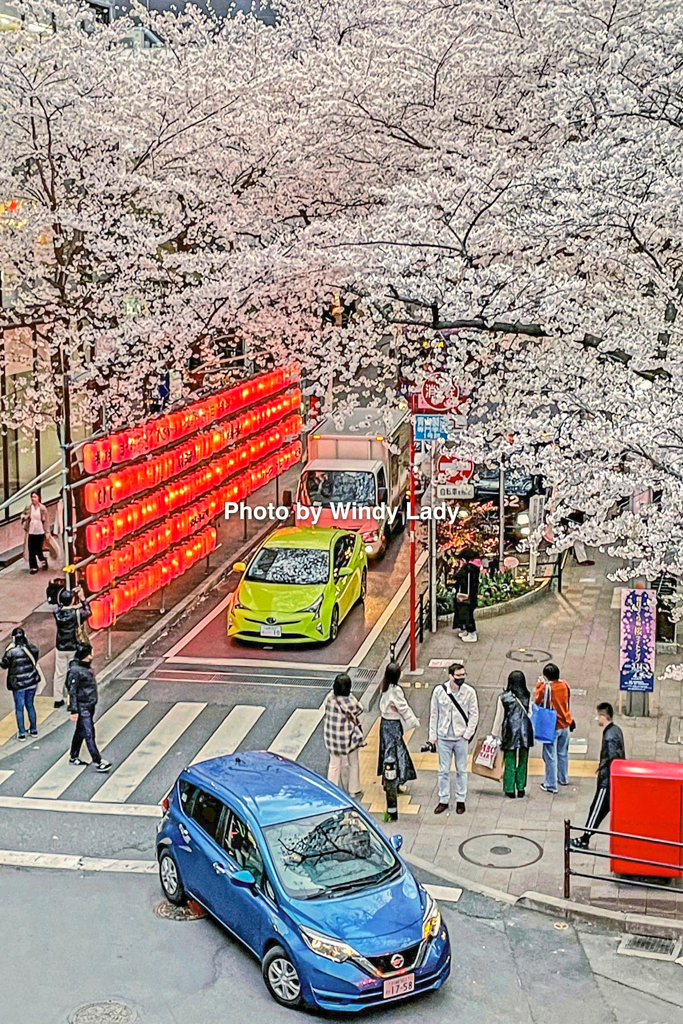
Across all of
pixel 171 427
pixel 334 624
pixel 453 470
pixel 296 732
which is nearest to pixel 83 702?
pixel 296 732

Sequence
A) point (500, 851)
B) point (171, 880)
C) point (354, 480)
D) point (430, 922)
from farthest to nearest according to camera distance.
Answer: point (354, 480) < point (500, 851) < point (171, 880) < point (430, 922)

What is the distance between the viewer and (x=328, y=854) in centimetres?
1104

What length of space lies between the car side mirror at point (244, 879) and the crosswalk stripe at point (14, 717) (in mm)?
7195

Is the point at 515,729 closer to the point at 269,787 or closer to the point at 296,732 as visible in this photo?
the point at 296,732

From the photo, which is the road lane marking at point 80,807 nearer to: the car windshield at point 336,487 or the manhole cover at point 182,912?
the manhole cover at point 182,912

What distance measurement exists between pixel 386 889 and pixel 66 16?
1769 centimetres

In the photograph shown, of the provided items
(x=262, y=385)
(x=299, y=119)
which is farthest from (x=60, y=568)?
(x=299, y=119)

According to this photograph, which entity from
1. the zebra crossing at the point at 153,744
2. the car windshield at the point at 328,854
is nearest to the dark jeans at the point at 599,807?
the car windshield at the point at 328,854

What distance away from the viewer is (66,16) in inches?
885

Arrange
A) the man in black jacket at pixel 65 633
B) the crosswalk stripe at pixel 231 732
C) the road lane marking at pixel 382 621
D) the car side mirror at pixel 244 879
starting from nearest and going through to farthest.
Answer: the car side mirror at pixel 244 879, the crosswalk stripe at pixel 231 732, the man in black jacket at pixel 65 633, the road lane marking at pixel 382 621

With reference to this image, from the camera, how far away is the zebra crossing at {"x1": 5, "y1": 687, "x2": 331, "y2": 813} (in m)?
15.4

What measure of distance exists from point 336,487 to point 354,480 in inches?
17.1

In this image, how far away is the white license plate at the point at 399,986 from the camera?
10.0 meters

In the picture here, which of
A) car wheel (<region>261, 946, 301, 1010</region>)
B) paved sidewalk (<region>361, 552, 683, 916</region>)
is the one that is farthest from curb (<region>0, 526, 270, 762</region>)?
car wheel (<region>261, 946, 301, 1010</region>)
